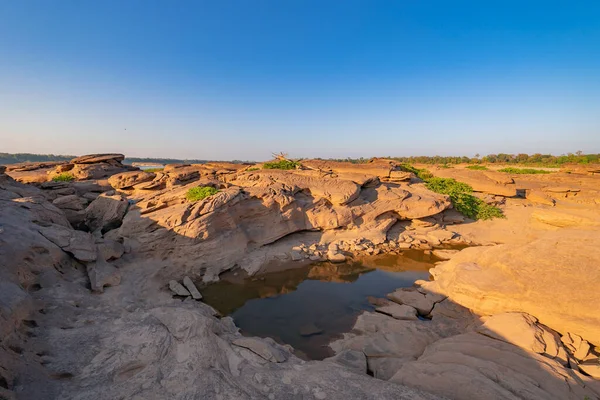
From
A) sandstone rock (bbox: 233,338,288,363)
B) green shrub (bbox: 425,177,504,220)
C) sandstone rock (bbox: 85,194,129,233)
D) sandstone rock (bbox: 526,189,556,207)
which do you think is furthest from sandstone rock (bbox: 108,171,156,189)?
sandstone rock (bbox: 526,189,556,207)

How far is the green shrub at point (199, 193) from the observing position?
14.0 metres

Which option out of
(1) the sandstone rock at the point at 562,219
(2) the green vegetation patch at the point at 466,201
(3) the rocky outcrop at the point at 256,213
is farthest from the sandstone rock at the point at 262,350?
(2) the green vegetation patch at the point at 466,201

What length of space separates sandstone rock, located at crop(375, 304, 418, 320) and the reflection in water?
73 cm

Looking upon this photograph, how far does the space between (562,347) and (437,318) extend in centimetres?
328

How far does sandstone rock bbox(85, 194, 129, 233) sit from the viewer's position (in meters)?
13.6

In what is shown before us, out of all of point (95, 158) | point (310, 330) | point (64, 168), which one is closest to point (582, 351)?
point (310, 330)

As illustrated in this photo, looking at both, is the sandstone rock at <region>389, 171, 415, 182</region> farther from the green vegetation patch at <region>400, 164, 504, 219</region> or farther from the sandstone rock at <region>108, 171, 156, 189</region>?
the sandstone rock at <region>108, 171, 156, 189</region>

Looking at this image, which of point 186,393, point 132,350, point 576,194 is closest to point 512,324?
point 186,393

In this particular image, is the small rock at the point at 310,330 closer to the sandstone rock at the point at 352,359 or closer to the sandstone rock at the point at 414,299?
the sandstone rock at the point at 352,359

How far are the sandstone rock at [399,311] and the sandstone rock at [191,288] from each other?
750 cm

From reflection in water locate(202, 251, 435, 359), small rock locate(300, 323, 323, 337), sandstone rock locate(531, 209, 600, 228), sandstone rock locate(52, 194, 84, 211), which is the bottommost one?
small rock locate(300, 323, 323, 337)

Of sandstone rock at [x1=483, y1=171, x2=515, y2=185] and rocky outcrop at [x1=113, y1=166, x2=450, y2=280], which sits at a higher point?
sandstone rock at [x1=483, y1=171, x2=515, y2=185]

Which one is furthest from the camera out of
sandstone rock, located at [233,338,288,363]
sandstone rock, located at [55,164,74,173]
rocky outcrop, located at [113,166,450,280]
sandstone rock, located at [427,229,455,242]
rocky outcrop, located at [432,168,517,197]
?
rocky outcrop, located at [432,168,517,197]

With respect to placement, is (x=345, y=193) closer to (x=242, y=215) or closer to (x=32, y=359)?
(x=242, y=215)
